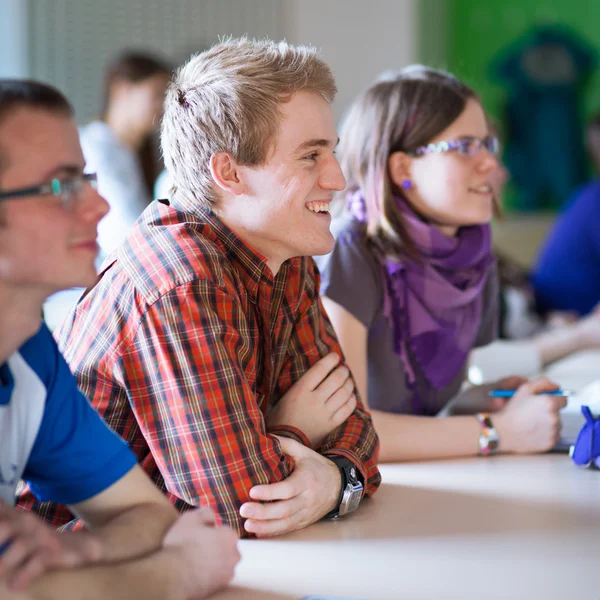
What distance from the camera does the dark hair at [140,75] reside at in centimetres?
399

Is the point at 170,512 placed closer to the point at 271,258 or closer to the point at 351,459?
the point at 351,459

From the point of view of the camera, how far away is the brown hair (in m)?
1.33

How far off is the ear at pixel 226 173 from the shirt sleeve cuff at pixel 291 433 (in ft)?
1.19

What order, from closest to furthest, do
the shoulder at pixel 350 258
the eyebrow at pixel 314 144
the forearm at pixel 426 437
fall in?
1. the eyebrow at pixel 314 144
2. the forearm at pixel 426 437
3. the shoulder at pixel 350 258

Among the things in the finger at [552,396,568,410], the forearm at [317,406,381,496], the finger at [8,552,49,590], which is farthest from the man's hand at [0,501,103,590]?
the finger at [552,396,568,410]

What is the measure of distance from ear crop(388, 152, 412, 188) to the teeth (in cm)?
49

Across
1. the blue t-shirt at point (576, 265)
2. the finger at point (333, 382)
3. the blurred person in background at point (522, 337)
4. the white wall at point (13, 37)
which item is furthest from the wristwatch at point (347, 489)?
the white wall at point (13, 37)

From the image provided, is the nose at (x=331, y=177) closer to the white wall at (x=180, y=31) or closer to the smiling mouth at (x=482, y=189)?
the smiling mouth at (x=482, y=189)

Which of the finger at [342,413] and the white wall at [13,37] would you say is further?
the white wall at [13,37]

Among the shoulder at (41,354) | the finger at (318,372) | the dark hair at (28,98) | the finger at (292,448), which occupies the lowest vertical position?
the finger at (292,448)

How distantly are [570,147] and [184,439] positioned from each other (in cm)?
529

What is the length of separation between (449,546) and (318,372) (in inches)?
14.8

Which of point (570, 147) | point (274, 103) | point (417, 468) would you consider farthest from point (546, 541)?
point (570, 147)

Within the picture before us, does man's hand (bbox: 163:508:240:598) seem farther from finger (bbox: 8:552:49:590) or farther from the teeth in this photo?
→ the teeth
